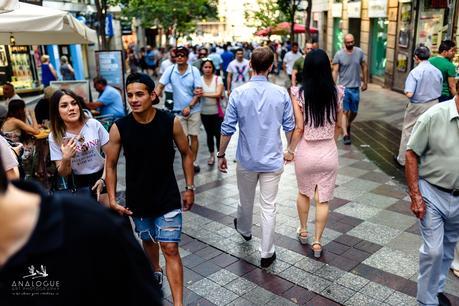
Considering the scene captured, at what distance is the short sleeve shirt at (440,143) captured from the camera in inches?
116

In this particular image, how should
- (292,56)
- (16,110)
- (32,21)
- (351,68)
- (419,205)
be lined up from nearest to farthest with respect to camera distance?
(419,205)
(32,21)
(16,110)
(351,68)
(292,56)

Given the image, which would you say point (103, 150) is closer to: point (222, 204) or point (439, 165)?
point (222, 204)

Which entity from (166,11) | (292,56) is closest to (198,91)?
(292,56)

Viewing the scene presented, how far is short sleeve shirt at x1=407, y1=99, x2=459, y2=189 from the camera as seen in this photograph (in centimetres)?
294

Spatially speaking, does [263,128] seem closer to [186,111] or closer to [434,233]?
[434,233]

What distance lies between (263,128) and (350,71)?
193 inches

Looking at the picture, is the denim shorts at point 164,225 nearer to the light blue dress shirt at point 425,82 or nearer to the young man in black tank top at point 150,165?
the young man in black tank top at point 150,165

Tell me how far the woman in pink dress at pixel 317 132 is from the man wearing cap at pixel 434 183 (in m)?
1.10

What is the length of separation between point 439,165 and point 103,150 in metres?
2.61

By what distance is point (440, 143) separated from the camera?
2.97 meters

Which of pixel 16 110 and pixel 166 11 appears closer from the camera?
pixel 16 110

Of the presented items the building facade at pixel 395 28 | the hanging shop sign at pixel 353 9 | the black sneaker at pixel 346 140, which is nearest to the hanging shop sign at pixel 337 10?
the building facade at pixel 395 28

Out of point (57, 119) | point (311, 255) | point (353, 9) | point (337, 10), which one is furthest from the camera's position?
point (337, 10)

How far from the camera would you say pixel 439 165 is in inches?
Answer: 118
